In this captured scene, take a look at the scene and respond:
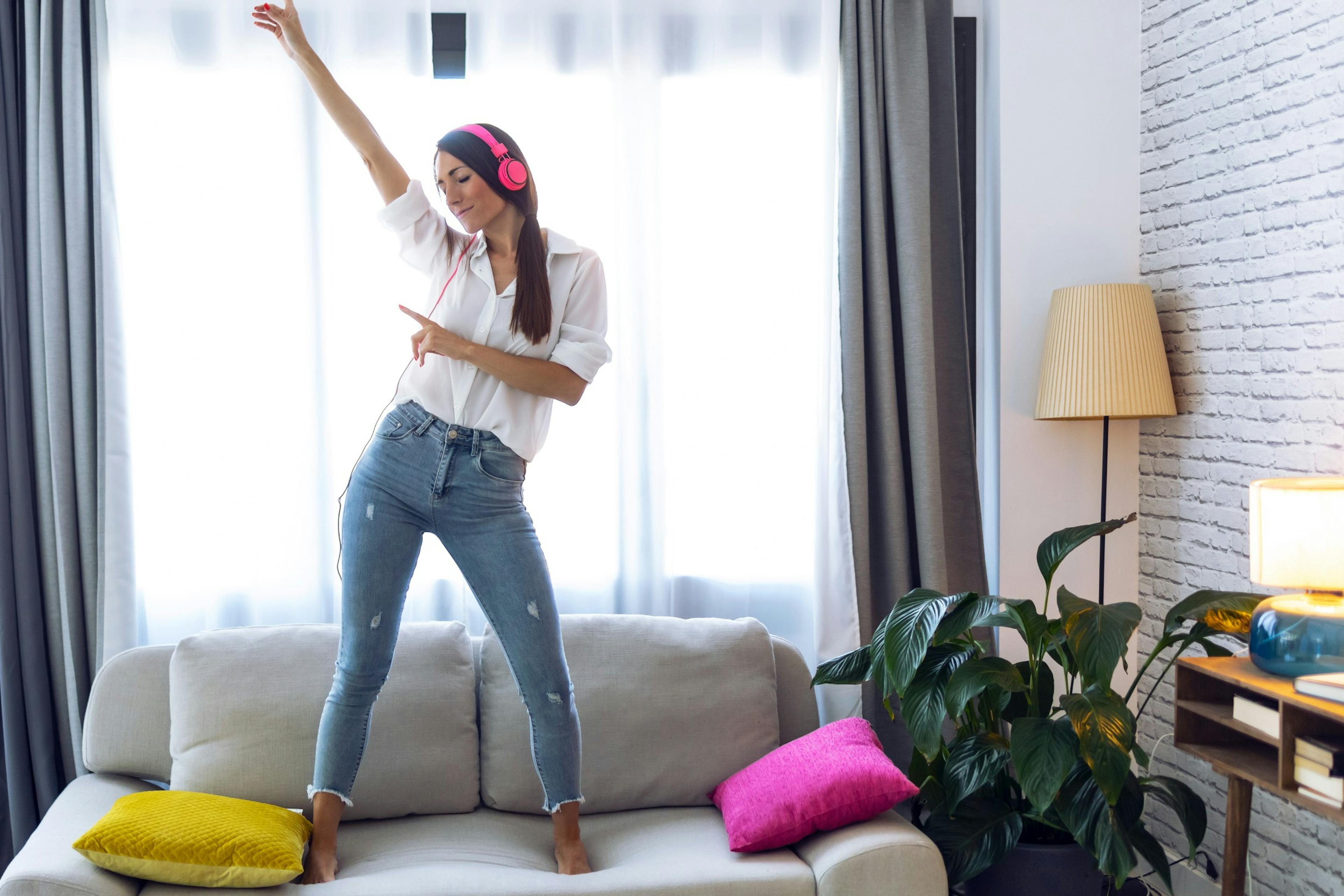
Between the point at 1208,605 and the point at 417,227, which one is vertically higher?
the point at 417,227

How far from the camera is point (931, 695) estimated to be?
1897 mm

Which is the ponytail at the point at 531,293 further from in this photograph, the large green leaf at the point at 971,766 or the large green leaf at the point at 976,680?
the large green leaf at the point at 971,766

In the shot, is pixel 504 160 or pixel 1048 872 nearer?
pixel 504 160

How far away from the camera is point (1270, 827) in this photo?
7.08 feet

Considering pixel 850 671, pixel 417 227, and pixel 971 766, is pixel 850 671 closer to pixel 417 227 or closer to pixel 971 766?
pixel 971 766

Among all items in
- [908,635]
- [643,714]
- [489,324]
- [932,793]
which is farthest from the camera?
[643,714]

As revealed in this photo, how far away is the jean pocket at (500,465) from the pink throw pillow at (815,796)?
761 millimetres

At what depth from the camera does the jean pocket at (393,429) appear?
175 cm

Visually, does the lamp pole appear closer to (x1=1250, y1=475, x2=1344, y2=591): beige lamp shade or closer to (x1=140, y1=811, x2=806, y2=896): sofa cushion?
(x1=1250, y1=475, x2=1344, y2=591): beige lamp shade

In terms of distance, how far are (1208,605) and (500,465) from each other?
1.40 m

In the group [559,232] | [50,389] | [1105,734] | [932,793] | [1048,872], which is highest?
[559,232]

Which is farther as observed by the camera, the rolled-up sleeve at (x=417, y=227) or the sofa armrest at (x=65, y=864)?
the rolled-up sleeve at (x=417, y=227)

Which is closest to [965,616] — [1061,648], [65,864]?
[1061,648]

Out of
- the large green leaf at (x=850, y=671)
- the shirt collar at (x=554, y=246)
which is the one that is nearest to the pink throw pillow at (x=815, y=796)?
the large green leaf at (x=850, y=671)
